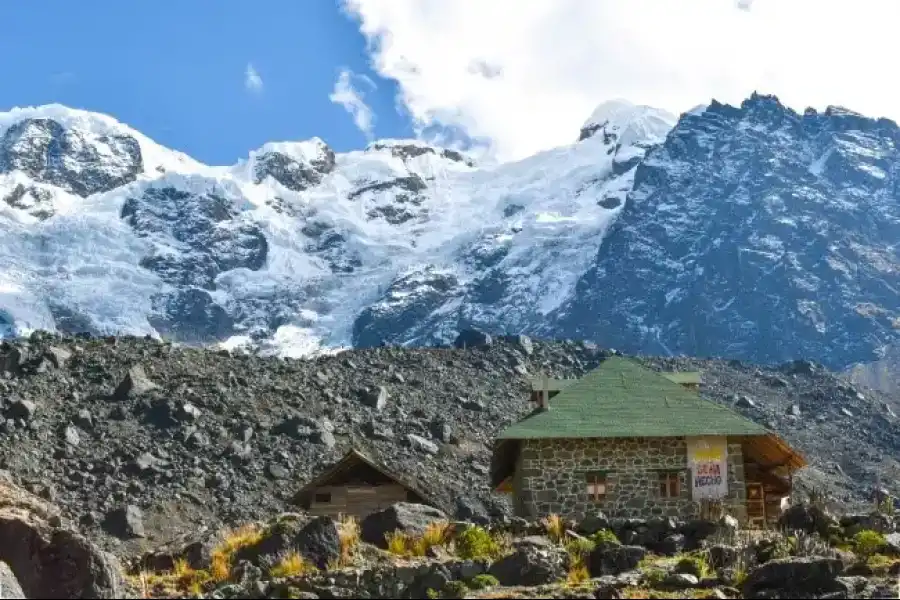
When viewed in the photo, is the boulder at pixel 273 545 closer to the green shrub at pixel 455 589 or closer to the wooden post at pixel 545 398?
the green shrub at pixel 455 589

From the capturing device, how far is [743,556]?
65.4ft

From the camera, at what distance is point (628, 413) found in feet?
118

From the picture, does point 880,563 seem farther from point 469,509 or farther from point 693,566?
point 469,509

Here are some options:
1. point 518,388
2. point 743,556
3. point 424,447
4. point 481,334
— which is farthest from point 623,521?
point 481,334

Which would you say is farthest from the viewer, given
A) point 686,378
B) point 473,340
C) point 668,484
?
point 473,340

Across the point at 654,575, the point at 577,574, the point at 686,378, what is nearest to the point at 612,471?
the point at 686,378

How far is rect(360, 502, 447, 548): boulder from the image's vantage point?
23969 millimetres

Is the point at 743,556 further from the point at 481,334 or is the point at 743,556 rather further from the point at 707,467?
the point at 481,334

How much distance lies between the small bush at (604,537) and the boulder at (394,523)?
3448mm

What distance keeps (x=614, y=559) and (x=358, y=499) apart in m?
18.3

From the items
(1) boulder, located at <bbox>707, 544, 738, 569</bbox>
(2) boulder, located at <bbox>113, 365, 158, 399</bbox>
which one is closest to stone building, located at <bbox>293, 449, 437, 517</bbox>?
(1) boulder, located at <bbox>707, 544, 738, 569</bbox>

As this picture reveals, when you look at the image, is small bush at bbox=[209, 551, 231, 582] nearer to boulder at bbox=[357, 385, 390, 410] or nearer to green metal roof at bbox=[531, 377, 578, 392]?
green metal roof at bbox=[531, 377, 578, 392]

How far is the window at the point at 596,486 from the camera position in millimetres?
35312

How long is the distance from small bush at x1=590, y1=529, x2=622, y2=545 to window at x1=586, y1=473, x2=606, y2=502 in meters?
11.8
